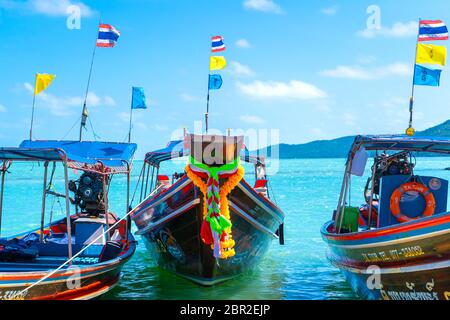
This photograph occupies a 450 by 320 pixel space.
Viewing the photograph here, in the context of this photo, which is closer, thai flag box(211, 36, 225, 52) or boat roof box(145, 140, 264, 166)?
boat roof box(145, 140, 264, 166)

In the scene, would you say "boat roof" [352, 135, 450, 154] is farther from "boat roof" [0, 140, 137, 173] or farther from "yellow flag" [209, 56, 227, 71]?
"yellow flag" [209, 56, 227, 71]

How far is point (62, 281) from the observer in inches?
316

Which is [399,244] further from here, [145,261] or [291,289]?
[145,261]

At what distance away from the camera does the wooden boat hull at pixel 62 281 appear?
23.9 ft

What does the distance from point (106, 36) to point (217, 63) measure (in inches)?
119

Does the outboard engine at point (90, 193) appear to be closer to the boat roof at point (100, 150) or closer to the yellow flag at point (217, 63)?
the boat roof at point (100, 150)

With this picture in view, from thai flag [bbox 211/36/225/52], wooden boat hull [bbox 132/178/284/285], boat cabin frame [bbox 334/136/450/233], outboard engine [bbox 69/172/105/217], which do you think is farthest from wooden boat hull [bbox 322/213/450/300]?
thai flag [bbox 211/36/225/52]

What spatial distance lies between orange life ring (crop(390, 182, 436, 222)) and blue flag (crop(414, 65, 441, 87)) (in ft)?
7.54

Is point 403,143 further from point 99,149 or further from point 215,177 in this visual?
point 99,149

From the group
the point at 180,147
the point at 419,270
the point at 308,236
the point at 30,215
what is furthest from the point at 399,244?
the point at 30,215

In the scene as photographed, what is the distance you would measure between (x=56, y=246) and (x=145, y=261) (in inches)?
190

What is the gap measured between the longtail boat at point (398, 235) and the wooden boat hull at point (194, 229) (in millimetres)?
1629

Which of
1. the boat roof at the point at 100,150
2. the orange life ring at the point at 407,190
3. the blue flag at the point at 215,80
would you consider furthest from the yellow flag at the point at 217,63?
the orange life ring at the point at 407,190

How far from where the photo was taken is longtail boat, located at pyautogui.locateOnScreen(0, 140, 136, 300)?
25.4 feet
